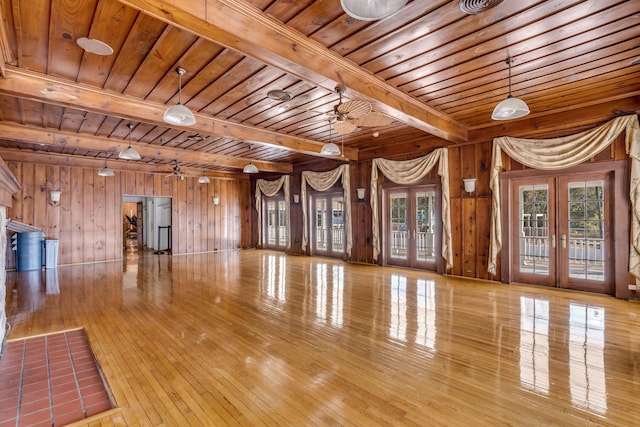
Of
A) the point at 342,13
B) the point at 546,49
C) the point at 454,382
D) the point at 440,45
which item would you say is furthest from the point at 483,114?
the point at 454,382

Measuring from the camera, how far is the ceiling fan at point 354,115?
3.64 meters

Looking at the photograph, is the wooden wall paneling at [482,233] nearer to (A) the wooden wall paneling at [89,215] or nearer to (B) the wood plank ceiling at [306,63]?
(B) the wood plank ceiling at [306,63]

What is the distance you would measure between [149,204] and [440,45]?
39.3ft

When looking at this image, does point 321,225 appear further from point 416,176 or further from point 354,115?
point 354,115

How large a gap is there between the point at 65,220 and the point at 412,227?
9.01 metres

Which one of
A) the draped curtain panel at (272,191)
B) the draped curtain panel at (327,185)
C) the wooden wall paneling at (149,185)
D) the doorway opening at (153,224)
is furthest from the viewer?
the doorway opening at (153,224)

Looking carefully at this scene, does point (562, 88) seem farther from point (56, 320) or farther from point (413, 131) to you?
point (56, 320)

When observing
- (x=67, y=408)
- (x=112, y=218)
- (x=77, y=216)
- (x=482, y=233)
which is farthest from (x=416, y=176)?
(x=77, y=216)

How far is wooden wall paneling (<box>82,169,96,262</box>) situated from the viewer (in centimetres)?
870

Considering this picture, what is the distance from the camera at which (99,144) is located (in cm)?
641

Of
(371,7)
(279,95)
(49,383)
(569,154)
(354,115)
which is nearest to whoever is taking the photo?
(371,7)

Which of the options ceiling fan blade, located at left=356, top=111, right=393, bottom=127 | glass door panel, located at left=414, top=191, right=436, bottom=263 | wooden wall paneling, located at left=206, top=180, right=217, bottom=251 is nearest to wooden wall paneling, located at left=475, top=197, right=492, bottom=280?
glass door panel, located at left=414, top=191, right=436, bottom=263

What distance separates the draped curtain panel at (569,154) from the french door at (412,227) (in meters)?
1.21

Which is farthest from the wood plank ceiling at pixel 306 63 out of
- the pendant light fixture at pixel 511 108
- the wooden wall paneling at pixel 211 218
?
the wooden wall paneling at pixel 211 218
